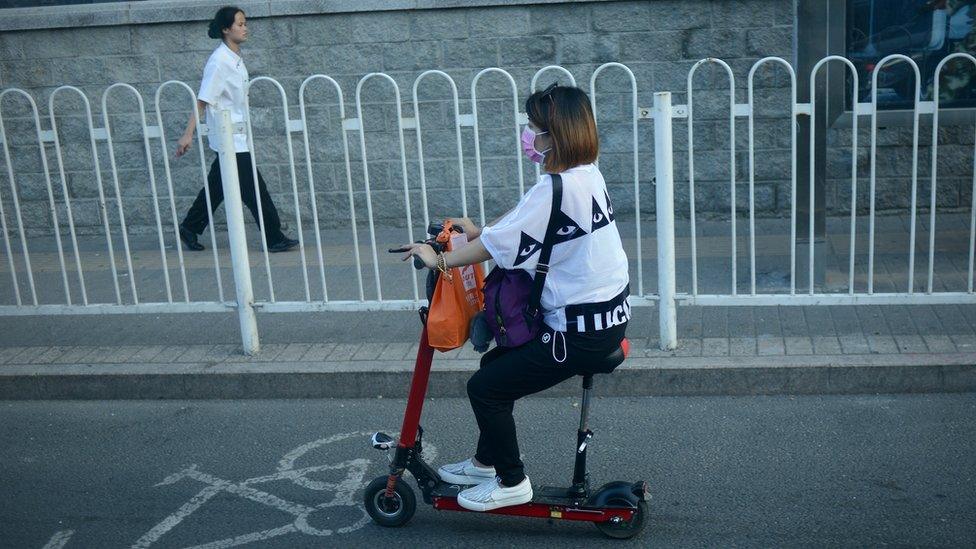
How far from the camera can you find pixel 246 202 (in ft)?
27.4

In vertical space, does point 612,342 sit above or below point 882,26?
below

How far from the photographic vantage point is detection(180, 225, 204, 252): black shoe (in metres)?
8.44

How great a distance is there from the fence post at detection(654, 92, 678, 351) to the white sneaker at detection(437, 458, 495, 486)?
6.16 ft

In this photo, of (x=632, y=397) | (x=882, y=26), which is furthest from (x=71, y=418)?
(x=882, y=26)

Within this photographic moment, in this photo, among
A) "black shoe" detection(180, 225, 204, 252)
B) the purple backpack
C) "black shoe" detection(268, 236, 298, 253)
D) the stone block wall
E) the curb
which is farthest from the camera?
the stone block wall

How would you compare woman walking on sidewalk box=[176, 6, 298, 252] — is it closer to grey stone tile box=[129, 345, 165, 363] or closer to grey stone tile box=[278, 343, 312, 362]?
grey stone tile box=[129, 345, 165, 363]

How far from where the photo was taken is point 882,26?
8727mm

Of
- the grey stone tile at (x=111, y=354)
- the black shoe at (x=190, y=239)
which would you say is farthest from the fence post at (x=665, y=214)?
the black shoe at (x=190, y=239)

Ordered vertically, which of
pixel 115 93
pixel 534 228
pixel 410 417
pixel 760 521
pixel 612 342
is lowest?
pixel 760 521

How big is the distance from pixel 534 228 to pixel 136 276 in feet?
16.8

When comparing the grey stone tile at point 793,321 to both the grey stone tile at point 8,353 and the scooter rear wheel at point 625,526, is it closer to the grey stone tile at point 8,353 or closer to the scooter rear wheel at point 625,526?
the scooter rear wheel at point 625,526

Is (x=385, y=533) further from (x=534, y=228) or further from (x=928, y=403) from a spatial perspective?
(x=928, y=403)

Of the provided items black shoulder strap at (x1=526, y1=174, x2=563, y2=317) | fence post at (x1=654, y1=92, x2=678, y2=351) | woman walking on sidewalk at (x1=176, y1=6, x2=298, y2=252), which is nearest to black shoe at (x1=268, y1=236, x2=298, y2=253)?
woman walking on sidewalk at (x1=176, y1=6, x2=298, y2=252)

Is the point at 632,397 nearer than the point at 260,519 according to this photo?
No
